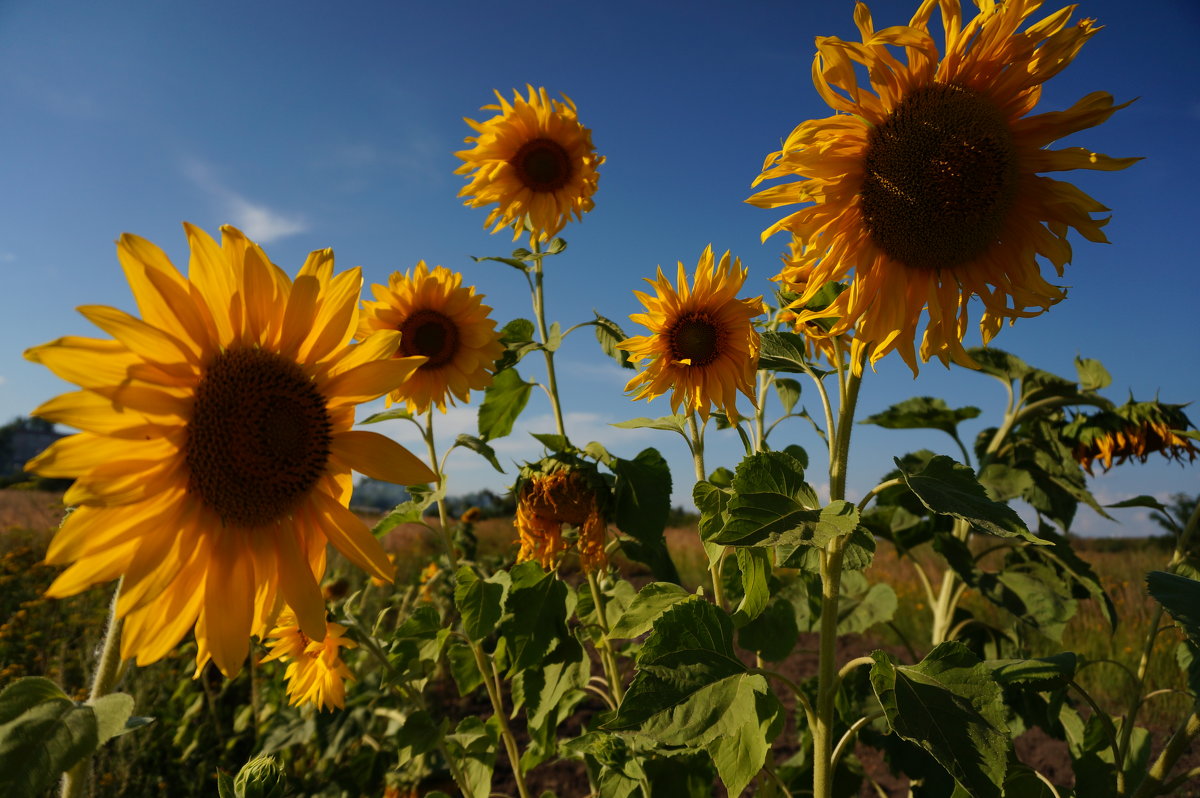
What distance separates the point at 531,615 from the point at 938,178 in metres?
1.56

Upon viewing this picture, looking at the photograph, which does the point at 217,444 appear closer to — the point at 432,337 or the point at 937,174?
the point at 432,337

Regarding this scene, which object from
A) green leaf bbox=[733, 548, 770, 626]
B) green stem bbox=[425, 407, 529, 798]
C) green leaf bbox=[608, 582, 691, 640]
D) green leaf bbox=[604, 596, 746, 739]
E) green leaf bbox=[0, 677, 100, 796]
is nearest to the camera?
green leaf bbox=[0, 677, 100, 796]

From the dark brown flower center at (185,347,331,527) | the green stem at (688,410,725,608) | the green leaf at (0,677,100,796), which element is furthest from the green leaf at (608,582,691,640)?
the green leaf at (0,677,100,796)

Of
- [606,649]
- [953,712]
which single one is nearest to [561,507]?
[606,649]

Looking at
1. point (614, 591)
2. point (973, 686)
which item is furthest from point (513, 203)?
point (973, 686)

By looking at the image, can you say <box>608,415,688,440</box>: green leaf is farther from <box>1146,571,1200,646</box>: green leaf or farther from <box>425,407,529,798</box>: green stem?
<box>1146,571,1200,646</box>: green leaf

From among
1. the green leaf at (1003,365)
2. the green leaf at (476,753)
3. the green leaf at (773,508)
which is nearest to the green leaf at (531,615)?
the green leaf at (476,753)

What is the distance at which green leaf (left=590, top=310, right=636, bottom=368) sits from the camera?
2342 mm

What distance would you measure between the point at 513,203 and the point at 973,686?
99.1 inches

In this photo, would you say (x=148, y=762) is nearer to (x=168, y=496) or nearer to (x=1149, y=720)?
(x=168, y=496)

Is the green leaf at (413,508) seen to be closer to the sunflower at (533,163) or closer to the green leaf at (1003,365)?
the sunflower at (533,163)

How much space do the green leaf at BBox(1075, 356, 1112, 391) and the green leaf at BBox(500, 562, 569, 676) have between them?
2446 millimetres

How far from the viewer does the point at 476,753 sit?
7.66ft

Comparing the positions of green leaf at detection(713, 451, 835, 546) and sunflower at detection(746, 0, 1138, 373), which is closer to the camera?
green leaf at detection(713, 451, 835, 546)
